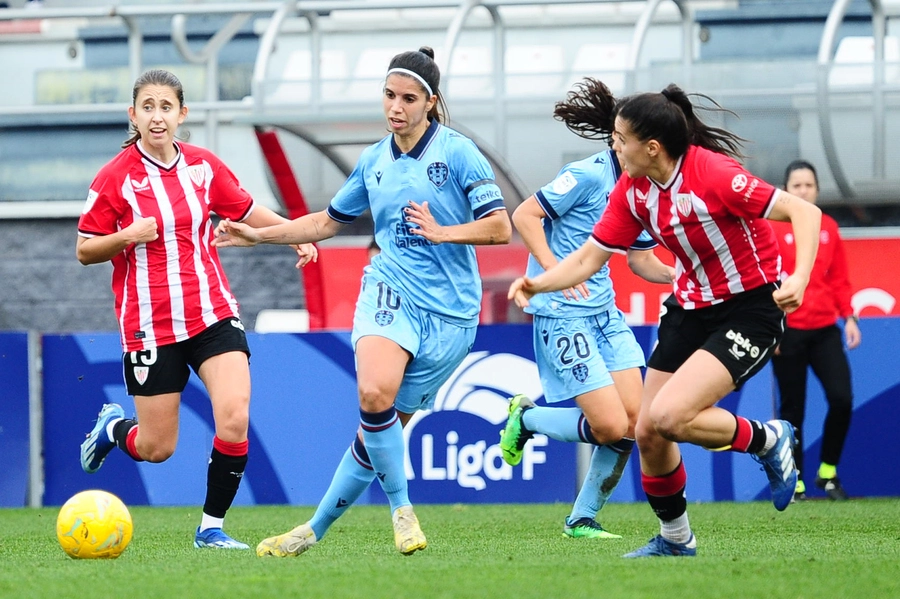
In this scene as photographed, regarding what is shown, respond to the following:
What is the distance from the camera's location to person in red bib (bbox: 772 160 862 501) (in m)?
8.78

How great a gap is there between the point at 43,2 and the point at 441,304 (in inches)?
429

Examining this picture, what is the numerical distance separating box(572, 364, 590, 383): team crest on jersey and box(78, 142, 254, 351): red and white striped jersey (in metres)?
1.69

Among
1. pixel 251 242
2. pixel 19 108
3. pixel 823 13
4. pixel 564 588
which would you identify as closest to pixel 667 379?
pixel 564 588

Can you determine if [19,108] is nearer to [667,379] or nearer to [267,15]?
[267,15]

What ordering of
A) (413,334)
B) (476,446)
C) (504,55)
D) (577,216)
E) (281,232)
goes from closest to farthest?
(413,334)
(281,232)
(577,216)
(476,446)
(504,55)

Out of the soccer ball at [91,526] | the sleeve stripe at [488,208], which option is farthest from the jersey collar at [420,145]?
the soccer ball at [91,526]

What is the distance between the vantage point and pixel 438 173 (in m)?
5.62

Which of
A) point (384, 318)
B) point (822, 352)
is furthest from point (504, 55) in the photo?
point (384, 318)

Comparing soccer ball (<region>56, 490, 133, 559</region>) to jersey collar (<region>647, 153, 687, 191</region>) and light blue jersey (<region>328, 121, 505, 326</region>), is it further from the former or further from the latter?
jersey collar (<region>647, 153, 687, 191</region>)

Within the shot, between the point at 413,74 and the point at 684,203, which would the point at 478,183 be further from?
the point at 684,203

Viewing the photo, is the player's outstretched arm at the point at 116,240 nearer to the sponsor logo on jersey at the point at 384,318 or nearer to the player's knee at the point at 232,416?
the player's knee at the point at 232,416

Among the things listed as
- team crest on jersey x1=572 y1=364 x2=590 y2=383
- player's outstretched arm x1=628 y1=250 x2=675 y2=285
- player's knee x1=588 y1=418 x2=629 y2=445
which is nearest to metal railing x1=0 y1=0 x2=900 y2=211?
player's outstretched arm x1=628 y1=250 x2=675 y2=285

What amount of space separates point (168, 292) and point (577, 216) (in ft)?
6.77

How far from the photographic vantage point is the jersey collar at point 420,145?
566 cm
